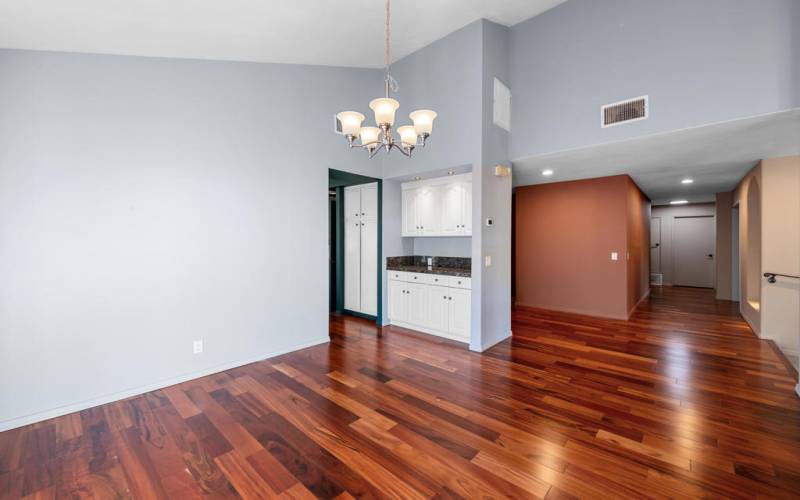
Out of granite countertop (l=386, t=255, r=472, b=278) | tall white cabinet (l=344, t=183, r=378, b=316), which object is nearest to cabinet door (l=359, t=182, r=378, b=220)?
tall white cabinet (l=344, t=183, r=378, b=316)

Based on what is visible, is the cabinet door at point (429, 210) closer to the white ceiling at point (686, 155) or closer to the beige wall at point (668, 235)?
the white ceiling at point (686, 155)

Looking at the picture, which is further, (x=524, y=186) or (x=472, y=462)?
(x=524, y=186)

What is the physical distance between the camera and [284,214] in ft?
12.8

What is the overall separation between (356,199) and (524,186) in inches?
135

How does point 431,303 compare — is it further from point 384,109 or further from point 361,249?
point 384,109

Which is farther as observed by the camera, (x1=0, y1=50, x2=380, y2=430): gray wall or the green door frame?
the green door frame

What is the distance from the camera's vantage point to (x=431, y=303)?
15.5 feet

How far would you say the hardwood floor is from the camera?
190 centimetres

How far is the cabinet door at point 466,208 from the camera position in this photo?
15.2ft

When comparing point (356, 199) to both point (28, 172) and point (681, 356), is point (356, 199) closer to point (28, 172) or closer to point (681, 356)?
point (28, 172)

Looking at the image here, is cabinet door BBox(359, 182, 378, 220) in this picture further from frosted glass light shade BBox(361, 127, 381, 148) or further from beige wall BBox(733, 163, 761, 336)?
beige wall BBox(733, 163, 761, 336)

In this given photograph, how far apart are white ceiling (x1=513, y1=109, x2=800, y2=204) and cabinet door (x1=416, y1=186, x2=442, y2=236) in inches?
47.7

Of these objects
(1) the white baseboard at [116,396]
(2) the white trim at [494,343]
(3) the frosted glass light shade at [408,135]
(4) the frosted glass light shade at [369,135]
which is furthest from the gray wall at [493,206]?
(1) the white baseboard at [116,396]

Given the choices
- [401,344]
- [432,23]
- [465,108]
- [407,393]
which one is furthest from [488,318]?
[432,23]
